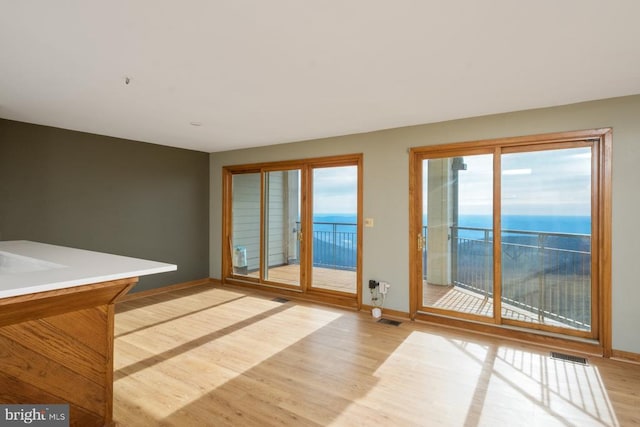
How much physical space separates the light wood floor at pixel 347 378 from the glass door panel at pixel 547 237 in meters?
0.50

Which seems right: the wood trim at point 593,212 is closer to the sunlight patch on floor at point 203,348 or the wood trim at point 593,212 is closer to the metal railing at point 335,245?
the metal railing at point 335,245

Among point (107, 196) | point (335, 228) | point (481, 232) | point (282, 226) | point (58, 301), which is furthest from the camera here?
point (282, 226)

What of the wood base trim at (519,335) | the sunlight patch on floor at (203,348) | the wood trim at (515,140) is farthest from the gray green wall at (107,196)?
the wood base trim at (519,335)

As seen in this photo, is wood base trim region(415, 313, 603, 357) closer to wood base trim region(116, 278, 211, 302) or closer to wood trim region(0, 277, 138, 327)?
wood trim region(0, 277, 138, 327)

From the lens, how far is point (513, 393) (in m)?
2.51

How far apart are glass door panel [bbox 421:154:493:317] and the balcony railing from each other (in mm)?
11

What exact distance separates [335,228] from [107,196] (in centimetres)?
325

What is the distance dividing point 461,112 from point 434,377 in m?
2.57

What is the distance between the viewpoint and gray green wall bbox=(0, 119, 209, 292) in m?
4.01

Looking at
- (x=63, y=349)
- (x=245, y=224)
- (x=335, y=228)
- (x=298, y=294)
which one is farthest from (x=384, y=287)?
(x=63, y=349)

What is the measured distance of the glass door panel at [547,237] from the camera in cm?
336

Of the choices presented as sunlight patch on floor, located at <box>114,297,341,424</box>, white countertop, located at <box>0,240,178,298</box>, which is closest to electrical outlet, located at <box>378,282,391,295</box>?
sunlight patch on floor, located at <box>114,297,341,424</box>

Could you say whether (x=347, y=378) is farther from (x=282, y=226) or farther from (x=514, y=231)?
(x=282, y=226)

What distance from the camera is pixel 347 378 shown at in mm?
2715
